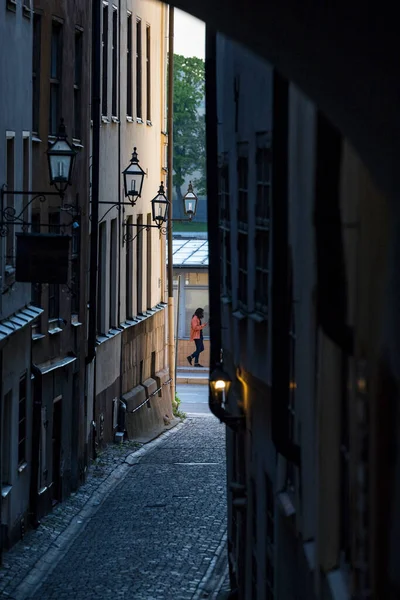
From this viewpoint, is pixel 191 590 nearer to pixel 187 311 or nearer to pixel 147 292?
pixel 147 292

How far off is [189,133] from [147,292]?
38756 millimetres

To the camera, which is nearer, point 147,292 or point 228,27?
point 228,27

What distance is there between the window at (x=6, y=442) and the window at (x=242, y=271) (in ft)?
13.5

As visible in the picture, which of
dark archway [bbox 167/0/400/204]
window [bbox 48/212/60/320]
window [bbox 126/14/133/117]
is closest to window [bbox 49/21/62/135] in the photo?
window [bbox 48/212/60/320]

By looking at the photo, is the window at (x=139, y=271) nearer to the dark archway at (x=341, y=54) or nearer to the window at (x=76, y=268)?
the window at (x=76, y=268)

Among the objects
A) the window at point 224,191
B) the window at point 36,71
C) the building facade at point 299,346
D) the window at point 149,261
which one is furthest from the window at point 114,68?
the building facade at point 299,346

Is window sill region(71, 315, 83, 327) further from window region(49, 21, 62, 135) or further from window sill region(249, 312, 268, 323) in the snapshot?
window sill region(249, 312, 268, 323)

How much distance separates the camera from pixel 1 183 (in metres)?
16.2

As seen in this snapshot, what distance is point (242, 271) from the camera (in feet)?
44.2

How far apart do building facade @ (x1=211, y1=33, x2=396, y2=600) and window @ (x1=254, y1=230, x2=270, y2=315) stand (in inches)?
1.0

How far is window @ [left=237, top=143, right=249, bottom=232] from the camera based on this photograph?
12.9 metres

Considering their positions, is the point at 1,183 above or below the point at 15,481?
above

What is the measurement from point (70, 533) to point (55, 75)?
6363mm

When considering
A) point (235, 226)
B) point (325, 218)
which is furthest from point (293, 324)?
point (235, 226)
